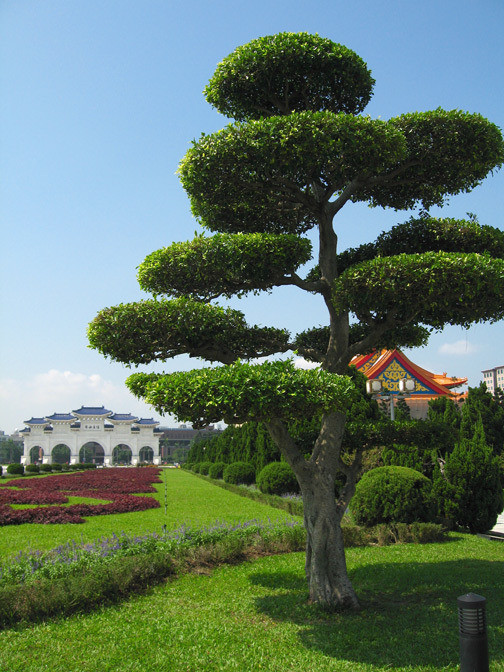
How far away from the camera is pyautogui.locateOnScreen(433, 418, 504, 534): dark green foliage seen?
404 inches

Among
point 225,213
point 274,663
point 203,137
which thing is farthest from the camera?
point 225,213

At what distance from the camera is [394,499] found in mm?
9984

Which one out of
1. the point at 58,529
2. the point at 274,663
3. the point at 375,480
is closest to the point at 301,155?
the point at 274,663

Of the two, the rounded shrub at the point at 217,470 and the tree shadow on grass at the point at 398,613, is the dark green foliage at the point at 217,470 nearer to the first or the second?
the rounded shrub at the point at 217,470

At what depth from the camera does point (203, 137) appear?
577 cm

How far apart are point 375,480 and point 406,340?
13.6 feet

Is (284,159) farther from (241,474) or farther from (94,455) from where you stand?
(94,455)

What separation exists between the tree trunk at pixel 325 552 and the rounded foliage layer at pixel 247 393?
4.38 feet

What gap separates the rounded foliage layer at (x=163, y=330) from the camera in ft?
18.4

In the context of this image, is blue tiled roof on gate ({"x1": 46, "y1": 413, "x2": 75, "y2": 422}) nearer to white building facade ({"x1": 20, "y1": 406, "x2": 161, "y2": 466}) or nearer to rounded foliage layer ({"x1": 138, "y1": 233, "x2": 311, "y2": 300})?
white building facade ({"x1": 20, "y1": 406, "x2": 161, "y2": 466})

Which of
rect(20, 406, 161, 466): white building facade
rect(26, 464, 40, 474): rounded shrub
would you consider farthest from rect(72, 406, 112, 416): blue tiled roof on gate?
rect(26, 464, 40, 474): rounded shrub

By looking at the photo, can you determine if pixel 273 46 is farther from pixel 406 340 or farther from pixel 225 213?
pixel 406 340

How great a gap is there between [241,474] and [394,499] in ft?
38.4

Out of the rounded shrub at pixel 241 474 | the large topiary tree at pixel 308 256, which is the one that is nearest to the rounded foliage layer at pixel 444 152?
the large topiary tree at pixel 308 256
